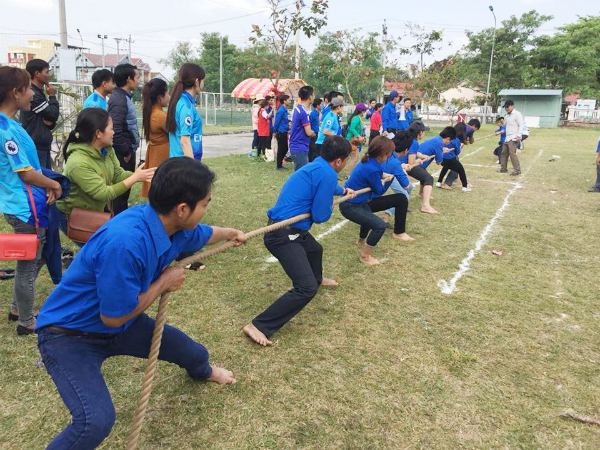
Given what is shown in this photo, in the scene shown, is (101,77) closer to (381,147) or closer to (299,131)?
(381,147)

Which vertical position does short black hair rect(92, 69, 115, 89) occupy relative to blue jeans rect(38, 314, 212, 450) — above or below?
above

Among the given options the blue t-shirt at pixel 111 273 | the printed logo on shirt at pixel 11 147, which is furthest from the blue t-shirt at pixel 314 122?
the blue t-shirt at pixel 111 273

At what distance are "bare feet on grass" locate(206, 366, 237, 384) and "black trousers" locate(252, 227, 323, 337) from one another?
0.58 metres

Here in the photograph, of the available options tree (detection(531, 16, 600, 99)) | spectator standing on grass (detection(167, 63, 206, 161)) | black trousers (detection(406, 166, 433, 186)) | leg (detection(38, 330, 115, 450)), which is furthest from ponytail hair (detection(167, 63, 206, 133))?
tree (detection(531, 16, 600, 99))

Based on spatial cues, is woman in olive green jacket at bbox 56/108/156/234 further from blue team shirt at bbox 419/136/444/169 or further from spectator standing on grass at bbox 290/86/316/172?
blue team shirt at bbox 419/136/444/169

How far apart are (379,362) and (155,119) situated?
11.3ft

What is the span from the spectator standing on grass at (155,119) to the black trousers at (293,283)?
1.86 meters

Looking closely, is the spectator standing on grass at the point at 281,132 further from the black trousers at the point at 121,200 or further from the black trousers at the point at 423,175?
the black trousers at the point at 121,200

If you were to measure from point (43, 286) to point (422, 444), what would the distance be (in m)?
3.77

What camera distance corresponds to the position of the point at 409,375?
10.4 ft

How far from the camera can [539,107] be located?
3819cm

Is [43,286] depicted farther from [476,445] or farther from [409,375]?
[476,445]

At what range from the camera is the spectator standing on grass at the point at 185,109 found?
448 cm

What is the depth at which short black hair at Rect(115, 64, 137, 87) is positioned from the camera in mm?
4945
